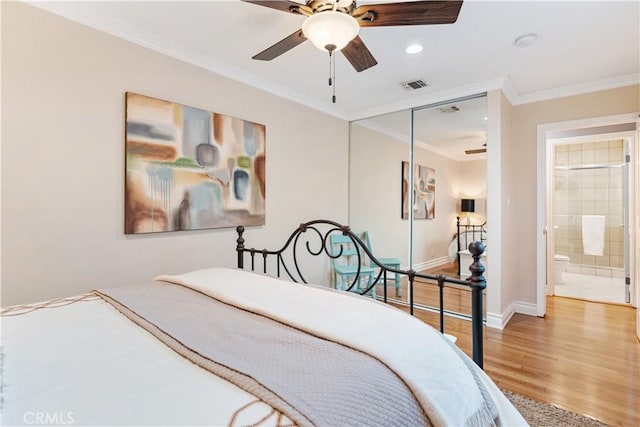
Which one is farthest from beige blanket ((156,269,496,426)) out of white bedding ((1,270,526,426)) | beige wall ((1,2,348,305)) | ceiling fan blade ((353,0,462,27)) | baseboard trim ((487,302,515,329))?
baseboard trim ((487,302,515,329))

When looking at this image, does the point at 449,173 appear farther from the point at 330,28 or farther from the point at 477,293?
the point at 477,293

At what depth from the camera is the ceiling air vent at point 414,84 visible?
3258mm

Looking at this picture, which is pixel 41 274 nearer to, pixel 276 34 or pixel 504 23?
pixel 276 34

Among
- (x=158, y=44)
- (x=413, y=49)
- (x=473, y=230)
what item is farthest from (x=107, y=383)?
(x=473, y=230)

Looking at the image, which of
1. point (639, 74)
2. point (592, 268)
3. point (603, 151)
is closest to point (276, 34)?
point (639, 74)

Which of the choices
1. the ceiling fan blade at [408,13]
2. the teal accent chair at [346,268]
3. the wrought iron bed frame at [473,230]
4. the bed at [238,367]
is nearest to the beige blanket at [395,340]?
the bed at [238,367]

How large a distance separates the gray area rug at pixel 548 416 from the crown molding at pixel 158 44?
3.28m

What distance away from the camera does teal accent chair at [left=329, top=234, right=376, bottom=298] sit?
3.65 m

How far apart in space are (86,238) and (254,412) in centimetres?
206

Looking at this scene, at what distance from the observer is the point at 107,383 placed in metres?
0.75

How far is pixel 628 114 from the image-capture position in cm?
310

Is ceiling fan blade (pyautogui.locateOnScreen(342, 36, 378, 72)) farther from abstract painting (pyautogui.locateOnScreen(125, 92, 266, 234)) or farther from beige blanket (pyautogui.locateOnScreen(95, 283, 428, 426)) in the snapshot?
beige blanket (pyautogui.locateOnScreen(95, 283, 428, 426))

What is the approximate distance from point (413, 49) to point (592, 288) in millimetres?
4555

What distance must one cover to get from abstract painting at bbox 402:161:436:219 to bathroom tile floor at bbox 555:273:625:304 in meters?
2.22
